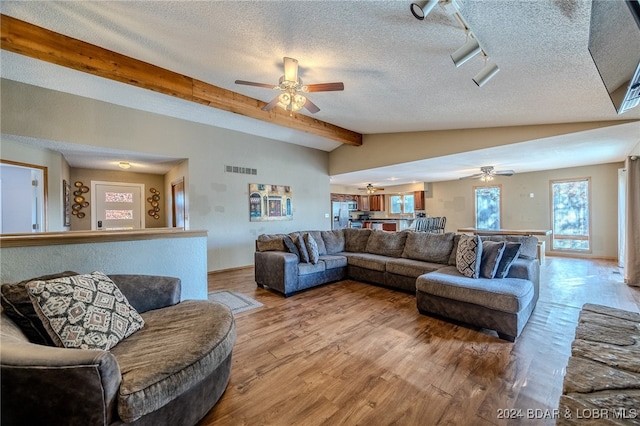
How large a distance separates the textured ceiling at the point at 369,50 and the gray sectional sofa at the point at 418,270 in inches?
68.1

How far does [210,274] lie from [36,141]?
128 inches

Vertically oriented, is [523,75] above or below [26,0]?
below

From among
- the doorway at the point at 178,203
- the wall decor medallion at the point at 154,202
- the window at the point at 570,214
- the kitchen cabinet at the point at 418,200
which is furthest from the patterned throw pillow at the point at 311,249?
the window at the point at 570,214

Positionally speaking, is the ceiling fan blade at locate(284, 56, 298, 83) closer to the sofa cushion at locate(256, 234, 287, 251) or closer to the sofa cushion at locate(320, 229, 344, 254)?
the sofa cushion at locate(256, 234, 287, 251)

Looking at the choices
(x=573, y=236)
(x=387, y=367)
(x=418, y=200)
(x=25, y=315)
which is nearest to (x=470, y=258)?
(x=387, y=367)

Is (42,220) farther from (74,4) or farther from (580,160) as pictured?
(580,160)

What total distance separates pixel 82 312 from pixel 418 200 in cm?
961

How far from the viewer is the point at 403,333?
2559 mm

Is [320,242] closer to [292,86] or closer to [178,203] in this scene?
[292,86]

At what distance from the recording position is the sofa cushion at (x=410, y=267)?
359cm

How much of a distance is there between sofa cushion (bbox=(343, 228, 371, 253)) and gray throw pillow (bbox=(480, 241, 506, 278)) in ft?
7.12

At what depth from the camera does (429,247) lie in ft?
13.1

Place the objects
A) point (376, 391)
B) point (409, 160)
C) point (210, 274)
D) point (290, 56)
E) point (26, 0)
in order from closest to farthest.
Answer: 1. point (376, 391)
2. point (26, 0)
3. point (290, 56)
4. point (210, 274)
5. point (409, 160)

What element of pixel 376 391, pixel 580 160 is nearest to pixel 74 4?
pixel 376 391
